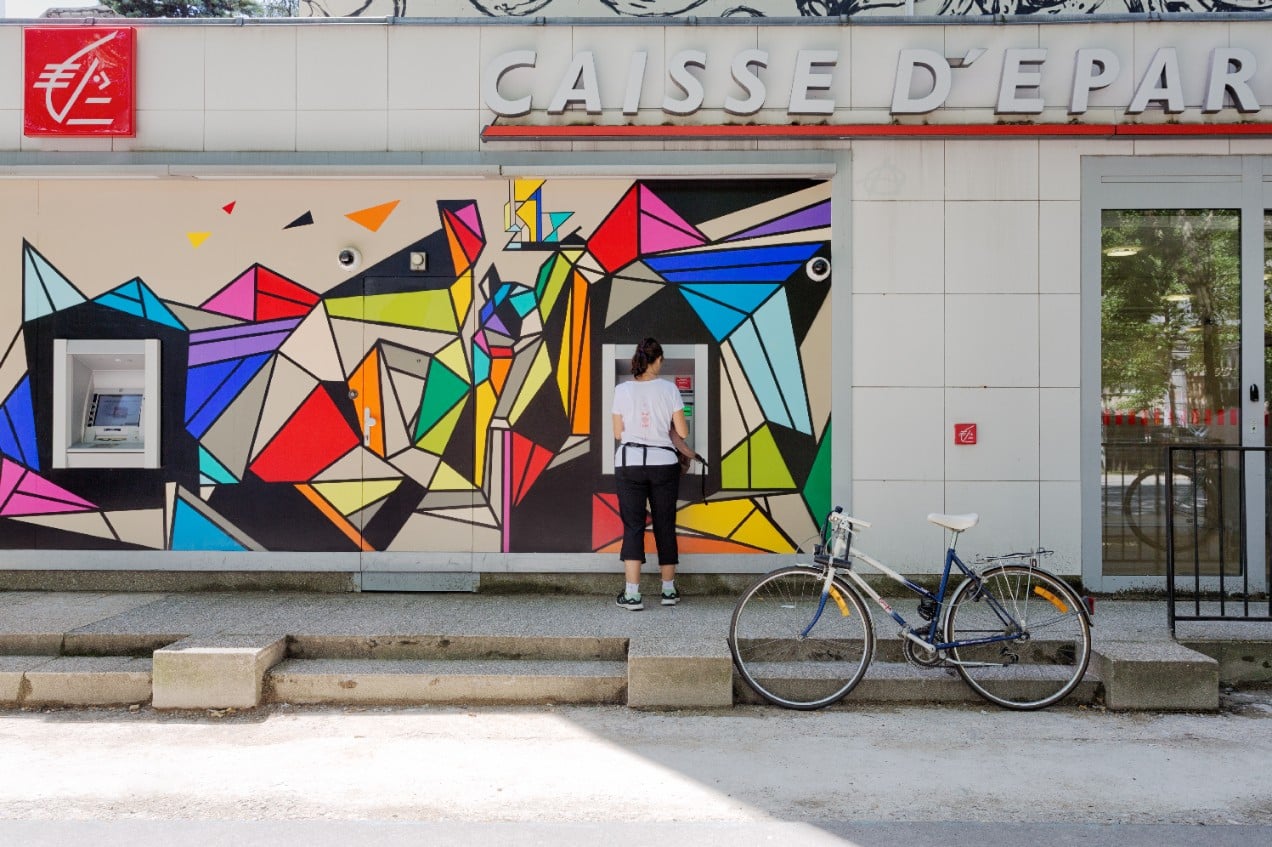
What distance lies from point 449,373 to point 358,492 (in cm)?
123

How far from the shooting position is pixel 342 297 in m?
7.54

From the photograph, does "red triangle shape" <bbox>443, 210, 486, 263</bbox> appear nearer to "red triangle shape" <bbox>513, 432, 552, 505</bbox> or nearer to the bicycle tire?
"red triangle shape" <bbox>513, 432, 552, 505</bbox>

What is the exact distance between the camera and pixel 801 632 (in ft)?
17.8

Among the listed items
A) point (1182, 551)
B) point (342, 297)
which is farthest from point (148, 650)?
point (1182, 551)

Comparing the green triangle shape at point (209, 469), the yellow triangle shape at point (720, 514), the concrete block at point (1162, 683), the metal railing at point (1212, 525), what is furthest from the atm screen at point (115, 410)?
the metal railing at point (1212, 525)

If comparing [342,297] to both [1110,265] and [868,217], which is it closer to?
[868,217]

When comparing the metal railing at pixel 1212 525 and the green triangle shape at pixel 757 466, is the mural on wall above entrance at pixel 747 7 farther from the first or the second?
the metal railing at pixel 1212 525

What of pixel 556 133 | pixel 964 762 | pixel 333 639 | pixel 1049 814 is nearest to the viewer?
pixel 1049 814

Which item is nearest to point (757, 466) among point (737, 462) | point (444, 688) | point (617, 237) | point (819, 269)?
point (737, 462)

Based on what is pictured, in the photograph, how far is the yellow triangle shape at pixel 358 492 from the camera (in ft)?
24.8

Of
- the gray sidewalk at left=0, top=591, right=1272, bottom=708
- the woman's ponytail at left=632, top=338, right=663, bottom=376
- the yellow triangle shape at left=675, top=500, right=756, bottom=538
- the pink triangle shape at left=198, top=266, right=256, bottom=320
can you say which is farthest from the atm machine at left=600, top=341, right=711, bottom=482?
the pink triangle shape at left=198, top=266, right=256, bottom=320

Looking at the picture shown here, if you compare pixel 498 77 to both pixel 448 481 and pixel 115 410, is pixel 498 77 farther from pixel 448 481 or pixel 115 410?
pixel 115 410

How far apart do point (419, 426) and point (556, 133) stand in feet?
8.46

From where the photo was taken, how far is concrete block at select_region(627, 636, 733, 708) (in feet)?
17.5
